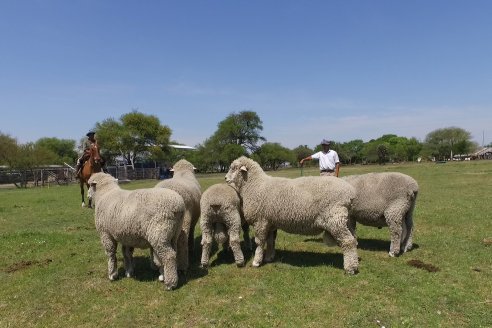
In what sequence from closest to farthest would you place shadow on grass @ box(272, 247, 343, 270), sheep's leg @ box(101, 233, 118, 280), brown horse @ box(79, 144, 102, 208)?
sheep's leg @ box(101, 233, 118, 280) < shadow on grass @ box(272, 247, 343, 270) < brown horse @ box(79, 144, 102, 208)

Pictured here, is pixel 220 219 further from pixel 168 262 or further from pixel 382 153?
pixel 382 153

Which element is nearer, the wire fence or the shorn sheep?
the shorn sheep

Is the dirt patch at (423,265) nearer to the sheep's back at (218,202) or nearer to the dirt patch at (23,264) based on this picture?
the sheep's back at (218,202)

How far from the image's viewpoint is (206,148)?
84.6m

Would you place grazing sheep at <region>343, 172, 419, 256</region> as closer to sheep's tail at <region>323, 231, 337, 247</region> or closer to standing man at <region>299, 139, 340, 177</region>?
sheep's tail at <region>323, 231, 337, 247</region>

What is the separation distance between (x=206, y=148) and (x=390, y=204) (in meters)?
77.3

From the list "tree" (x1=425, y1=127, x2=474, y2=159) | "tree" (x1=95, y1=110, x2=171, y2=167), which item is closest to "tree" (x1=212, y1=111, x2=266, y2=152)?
"tree" (x1=95, y1=110, x2=171, y2=167)

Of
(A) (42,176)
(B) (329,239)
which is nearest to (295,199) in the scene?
(B) (329,239)

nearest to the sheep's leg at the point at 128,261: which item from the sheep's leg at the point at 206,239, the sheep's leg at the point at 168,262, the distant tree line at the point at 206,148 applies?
the sheep's leg at the point at 168,262

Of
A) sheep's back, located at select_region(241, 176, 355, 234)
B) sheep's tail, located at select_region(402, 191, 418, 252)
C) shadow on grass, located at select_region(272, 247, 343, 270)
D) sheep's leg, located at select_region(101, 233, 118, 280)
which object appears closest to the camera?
sheep's leg, located at select_region(101, 233, 118, 280)

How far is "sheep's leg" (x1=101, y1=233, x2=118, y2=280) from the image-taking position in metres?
7.02

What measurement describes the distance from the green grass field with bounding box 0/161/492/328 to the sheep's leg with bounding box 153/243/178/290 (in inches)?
7.5

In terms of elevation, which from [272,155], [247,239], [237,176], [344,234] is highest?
[272,155]

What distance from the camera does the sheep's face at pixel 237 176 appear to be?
819 cm
